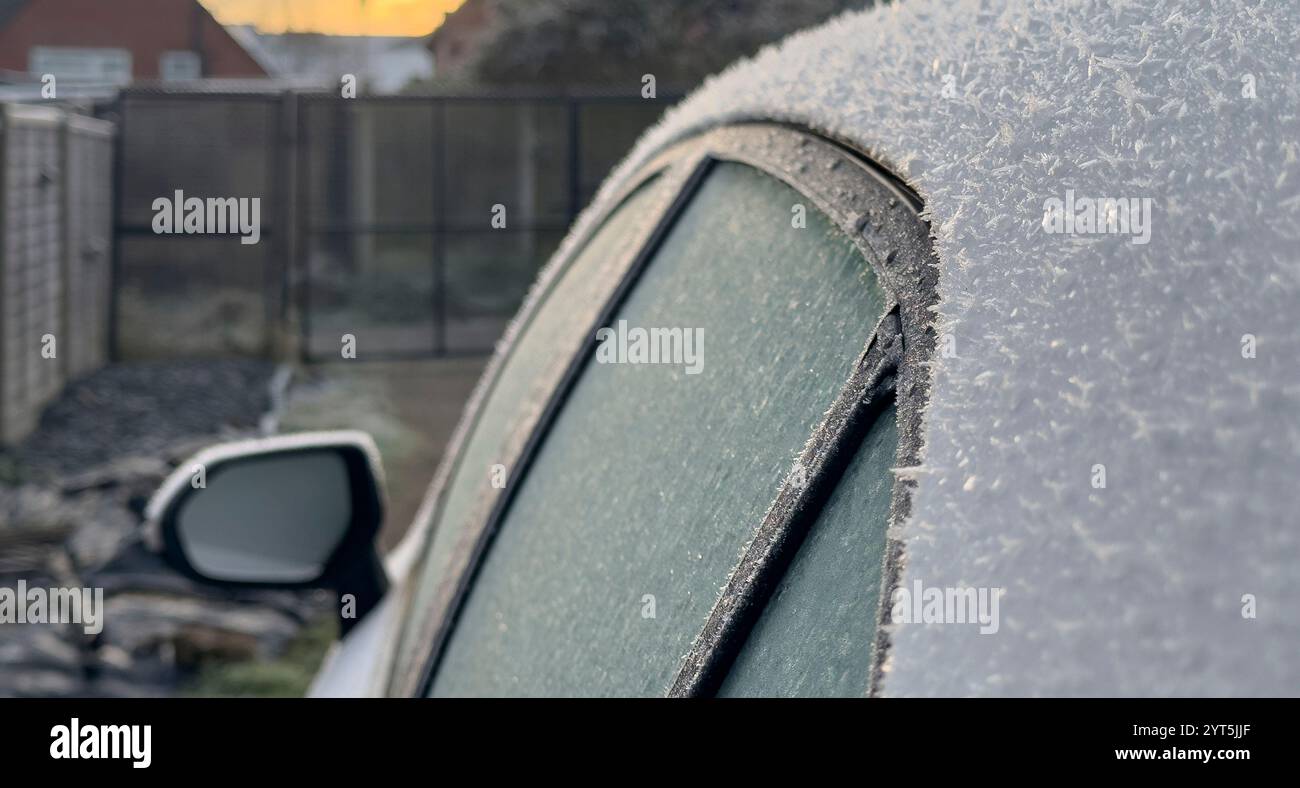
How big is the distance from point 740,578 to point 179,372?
43.7ft

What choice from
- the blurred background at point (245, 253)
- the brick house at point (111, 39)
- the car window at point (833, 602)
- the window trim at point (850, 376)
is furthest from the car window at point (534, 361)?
the brick house at point (111, 39)

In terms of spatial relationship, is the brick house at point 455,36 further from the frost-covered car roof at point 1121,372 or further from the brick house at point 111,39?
the frost-covered car roof at point 1121,372

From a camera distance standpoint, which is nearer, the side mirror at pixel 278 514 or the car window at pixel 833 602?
the car window at pixel 833 602

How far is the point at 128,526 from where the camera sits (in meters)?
7.63

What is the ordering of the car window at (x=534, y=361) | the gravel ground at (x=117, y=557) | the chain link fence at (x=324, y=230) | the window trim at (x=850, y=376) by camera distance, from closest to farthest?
the window trim at (x=850, y=376) < the car window at (x=534, y=361) < the gravel ground at (x=117, y=557) < the chain link fence at (x=324, y=230)

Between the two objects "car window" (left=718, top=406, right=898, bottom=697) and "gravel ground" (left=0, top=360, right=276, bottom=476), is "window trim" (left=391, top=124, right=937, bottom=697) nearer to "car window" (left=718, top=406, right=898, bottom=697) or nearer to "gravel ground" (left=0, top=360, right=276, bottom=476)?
"car window" (left=718, top=406, right=898, bottom=697)

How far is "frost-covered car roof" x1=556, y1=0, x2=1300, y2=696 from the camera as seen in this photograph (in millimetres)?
520

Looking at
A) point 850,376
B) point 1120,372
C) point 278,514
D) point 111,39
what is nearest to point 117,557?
point 278,514

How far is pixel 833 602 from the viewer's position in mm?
772

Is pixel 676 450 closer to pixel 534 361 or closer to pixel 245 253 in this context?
pixel 534 361

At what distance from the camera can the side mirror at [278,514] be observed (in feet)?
6.79

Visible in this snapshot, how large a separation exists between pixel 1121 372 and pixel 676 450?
55 cm

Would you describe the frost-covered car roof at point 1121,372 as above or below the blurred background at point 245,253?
below

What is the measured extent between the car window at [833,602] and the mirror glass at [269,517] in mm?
1377
